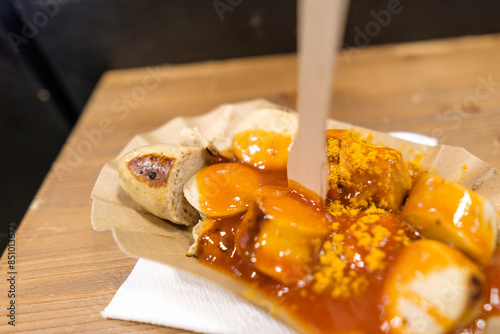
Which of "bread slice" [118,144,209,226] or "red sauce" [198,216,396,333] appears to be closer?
"red sauce" [198,216,396,333]

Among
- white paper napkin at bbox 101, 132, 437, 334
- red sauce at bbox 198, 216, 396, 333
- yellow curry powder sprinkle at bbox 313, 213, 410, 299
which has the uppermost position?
yellow curry powder sprinkle at bbox 313, 213, 410, 299

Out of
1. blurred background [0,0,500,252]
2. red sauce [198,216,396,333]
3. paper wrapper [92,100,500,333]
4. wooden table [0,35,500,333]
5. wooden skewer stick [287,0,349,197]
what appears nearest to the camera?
wooden skewer stick [287,0,349,197]

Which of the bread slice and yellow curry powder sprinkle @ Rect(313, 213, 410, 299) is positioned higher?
the bread slice

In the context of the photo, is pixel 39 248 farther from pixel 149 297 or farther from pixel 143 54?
pixel 143 54

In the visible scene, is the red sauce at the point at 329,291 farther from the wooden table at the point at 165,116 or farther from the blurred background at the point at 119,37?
the blurred background at the point at 119,37

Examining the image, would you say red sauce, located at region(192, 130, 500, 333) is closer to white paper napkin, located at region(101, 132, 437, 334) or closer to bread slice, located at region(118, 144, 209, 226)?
white paper napkin, located at region(101, 132, 437, 334)

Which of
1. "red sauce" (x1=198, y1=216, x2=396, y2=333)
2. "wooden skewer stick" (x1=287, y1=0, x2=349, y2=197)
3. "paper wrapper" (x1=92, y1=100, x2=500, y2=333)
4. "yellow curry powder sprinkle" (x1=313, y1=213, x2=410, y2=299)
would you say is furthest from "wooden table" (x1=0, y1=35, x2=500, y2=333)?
"wooden skewer stick" (x1=287, y1=0, x2=349, y2=197)
